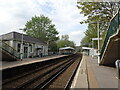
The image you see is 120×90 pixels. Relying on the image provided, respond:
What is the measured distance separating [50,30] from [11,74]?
47043mm

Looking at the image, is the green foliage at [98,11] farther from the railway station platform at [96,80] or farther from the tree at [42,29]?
the tree at [42,29]

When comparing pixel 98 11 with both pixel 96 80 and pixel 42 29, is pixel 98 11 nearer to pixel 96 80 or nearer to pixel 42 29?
pixel 96 80

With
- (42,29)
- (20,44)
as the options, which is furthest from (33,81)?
(42,29)

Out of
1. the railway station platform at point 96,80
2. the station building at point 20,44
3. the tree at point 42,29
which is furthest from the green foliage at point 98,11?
the tree at point 42,29

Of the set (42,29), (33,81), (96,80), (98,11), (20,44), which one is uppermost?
(42,29)

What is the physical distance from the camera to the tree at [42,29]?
57597 mm

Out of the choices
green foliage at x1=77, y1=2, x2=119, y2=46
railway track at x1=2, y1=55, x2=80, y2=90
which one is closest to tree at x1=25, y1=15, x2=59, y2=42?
green foliage at x1=77, y1=2, x2=119, y2=46

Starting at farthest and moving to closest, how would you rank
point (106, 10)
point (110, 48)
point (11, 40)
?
point (11, 40) → point (106, 10) → point (110, 48)

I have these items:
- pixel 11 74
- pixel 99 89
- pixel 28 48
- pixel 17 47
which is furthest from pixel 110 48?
pixel 28 48

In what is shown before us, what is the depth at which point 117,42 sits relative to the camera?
12.5m

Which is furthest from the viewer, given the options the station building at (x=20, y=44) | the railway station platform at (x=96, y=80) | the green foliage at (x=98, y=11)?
the station building at (x=20, y=44)

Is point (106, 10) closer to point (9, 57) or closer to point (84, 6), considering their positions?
point (84, 6)

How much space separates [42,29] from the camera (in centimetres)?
5766

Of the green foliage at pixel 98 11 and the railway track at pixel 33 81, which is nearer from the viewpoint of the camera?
the railway track at pixel 33 81
